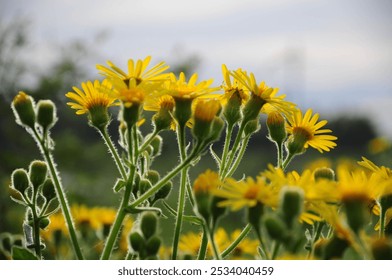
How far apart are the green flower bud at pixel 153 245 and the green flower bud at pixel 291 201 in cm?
16

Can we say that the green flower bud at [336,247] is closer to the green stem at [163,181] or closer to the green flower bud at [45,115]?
the green stem at [163,181]

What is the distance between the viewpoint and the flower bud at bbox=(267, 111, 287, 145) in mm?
928

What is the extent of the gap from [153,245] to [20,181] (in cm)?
28

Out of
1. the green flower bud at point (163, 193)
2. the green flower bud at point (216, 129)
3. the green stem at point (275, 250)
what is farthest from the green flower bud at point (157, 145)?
the green stem at point (275, 250)

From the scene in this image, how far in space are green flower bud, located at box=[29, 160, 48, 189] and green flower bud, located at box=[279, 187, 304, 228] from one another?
406 millimetres

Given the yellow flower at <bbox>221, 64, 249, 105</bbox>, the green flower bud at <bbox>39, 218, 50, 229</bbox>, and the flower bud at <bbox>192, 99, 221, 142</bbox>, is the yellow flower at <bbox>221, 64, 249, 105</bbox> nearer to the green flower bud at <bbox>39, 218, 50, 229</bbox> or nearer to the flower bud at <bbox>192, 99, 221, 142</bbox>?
the flower bud at <bbox>192, 99, 221, 142</bbox>

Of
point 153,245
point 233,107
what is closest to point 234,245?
point 153,245

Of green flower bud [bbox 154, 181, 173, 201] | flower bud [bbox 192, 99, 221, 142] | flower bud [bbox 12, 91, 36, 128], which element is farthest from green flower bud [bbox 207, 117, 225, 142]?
flower bud [bbox 12, 91, 36, 128]

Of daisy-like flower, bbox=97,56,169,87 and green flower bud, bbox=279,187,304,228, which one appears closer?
green flower bud, bbox=279,187,304,228

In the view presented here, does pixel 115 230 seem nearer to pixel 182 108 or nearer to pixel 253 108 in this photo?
pixel 182 108

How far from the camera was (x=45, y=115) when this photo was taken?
768 millimetres
